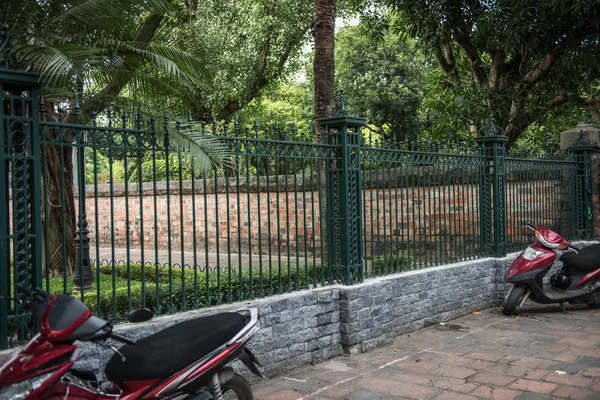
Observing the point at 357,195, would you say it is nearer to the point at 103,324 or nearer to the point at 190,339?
the point at 190,339

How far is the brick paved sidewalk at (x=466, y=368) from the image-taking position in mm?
4566

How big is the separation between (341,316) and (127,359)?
10.1ft

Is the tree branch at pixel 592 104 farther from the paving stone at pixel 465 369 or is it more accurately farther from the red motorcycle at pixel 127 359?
the red motorcycle at pixel 127 359

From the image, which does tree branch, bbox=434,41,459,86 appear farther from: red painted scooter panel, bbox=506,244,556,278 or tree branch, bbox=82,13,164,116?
tree branch, bbox=82,13,164,116

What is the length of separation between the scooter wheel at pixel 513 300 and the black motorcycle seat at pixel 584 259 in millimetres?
850

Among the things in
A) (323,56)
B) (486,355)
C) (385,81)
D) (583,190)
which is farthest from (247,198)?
(385,81)

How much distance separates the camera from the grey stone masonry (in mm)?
4957

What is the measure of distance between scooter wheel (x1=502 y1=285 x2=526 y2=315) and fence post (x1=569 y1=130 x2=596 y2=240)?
10.5ft

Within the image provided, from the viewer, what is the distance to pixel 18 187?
145 inches

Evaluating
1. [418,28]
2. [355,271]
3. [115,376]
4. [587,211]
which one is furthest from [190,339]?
[418,28]

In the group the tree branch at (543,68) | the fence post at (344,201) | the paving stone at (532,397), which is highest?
the tree branch at (543,68)

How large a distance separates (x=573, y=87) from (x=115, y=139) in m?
10.4

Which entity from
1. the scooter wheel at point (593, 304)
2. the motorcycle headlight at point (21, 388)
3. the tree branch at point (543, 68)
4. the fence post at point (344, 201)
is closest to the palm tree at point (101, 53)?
the fence post at point (344, 201)

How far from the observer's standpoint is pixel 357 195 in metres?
6.07
